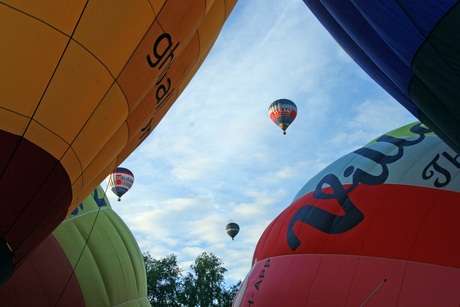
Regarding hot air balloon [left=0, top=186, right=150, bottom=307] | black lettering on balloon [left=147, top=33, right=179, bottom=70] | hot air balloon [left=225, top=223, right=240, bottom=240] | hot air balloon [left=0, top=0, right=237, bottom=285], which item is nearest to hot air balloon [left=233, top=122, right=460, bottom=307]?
hot air balloon [left=0, top=186, right=150, bottom=307]

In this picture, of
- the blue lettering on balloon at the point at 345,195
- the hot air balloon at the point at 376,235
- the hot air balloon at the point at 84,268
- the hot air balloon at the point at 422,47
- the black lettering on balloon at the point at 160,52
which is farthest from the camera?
the blue lettering on balloon at the point at 345,195

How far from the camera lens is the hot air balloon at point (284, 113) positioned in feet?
52.2

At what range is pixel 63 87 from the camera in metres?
2.44

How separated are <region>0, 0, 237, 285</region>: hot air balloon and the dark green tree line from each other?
2187cm

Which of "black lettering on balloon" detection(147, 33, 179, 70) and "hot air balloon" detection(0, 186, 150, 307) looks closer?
"black lettering on balloon" detection(147, 33, 179, 70)

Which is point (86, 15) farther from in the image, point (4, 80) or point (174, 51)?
point (174, 51)

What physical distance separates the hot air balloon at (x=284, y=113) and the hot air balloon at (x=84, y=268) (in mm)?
9905

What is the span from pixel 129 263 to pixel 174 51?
18.1 ft

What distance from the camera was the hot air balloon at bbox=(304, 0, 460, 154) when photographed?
326 centimetres

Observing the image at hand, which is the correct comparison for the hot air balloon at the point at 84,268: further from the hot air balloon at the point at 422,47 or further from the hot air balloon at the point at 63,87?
the hot air balloon at the point at 422,47

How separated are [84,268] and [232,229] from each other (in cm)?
1812

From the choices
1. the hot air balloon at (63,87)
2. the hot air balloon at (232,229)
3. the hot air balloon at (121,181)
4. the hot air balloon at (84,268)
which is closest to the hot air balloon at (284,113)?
the hot air balloon at (121,181)

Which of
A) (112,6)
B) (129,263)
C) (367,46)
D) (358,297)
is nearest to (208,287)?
(129,263)

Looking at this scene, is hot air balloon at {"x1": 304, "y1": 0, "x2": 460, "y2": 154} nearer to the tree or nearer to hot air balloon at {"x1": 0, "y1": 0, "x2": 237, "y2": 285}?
hot air balloon at {"x1": 0, "y1": 0, "x2": 237, "y2": 285}
